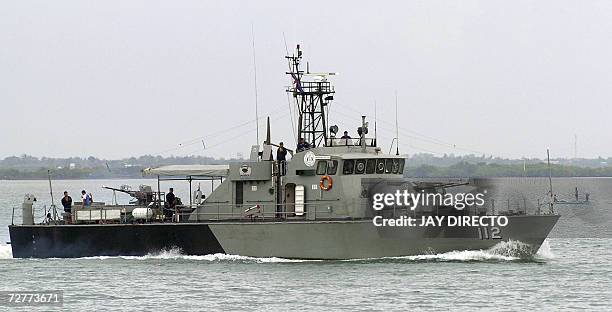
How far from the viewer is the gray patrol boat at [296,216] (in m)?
33.3

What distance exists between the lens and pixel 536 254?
3478cm

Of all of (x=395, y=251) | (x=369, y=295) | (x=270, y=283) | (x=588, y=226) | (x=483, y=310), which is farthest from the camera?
(x=588, y=226)

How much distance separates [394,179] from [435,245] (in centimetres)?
231

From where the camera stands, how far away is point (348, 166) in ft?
112

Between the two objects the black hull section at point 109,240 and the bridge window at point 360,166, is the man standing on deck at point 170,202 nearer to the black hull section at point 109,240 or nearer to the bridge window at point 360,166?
the black hull section at point 109,240

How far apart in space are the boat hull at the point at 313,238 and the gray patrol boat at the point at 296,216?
3 cm

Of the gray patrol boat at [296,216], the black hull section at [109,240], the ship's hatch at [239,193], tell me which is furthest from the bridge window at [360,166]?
the black hull section at [109,240]

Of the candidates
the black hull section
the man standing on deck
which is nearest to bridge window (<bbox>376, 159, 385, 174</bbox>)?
the black hull section

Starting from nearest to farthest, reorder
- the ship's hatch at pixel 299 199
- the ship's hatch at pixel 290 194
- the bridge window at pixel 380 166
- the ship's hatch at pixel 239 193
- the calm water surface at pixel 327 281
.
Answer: the calm water surface at pixel 327 281
the ship's hatch at pixel 299 199
the bridge window at pixel 380 166
the ship's hatch at pixel 290 194
the ship's hatch at pixel 239 193

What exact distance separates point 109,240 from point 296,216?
236 inches

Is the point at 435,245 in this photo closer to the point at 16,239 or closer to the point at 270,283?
the point at 270,283

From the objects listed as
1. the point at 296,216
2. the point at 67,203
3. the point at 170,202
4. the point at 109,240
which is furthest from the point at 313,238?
the point at 67,203

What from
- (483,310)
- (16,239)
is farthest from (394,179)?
(16,239)

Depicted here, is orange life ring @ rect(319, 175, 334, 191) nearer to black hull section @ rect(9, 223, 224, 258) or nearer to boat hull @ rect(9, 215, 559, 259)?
boat hull @ rect(9, 215, 559, 259)
